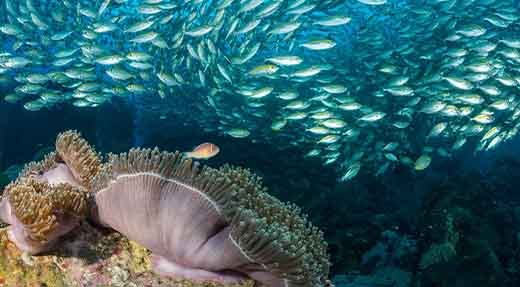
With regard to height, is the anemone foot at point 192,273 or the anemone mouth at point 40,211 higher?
the anemone mouth at point 40,211

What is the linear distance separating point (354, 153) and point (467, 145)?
1274 cm

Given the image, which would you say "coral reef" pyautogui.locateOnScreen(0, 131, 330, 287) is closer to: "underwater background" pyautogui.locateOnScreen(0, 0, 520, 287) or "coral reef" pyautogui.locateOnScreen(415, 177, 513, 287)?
"coral reef" pyautogui.locateOnScreen(415, 177, 513, 287)

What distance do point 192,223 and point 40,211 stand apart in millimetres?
958

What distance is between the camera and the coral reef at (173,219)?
270 cm

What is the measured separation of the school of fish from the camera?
10.4 metres

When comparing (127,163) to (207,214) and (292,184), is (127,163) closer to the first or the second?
(207,214)

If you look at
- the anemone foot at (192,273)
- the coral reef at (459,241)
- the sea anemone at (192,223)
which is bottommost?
the coral reef at (459,241)

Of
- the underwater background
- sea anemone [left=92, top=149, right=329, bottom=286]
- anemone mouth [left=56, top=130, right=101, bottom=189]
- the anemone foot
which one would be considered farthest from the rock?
the underwater background

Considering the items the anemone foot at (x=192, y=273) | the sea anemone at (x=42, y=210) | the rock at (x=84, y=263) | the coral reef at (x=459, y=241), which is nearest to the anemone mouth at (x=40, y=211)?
the sea anemone at (x=42, y=210)

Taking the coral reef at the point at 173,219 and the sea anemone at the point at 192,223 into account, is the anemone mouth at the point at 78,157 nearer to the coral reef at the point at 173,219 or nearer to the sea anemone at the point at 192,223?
the coral reef at the point at 173,219

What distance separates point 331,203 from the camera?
10.8 m

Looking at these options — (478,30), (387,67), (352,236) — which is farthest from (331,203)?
(478,30)

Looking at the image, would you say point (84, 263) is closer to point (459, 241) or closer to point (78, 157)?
point (78, 157)

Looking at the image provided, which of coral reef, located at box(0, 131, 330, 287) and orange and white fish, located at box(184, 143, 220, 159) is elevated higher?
coral reef, located at box(0, 131, 330, 287)
